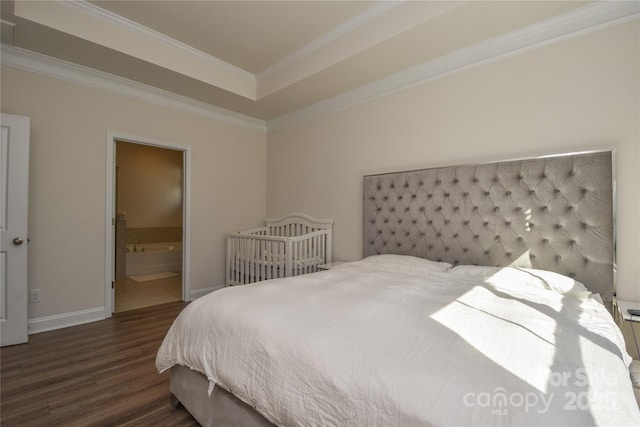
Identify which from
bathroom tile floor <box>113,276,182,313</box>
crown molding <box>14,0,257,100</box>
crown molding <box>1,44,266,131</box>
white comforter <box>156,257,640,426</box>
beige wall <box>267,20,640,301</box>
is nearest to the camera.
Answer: white comforter <box>156,257,640,426</box>

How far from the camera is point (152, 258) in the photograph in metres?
5.34

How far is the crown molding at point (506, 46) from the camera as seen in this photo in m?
1.84

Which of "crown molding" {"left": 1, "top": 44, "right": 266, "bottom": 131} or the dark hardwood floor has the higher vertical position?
"crown molding" {"left": 1, "top": 44, "right": 266, "bottom": 131}

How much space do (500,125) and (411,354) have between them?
6.70 feet

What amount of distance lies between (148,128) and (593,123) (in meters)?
3.82

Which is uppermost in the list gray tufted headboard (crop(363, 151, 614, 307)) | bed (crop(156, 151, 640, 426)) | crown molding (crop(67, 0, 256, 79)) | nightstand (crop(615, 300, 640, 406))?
crown molding (crop(67, 0, 256, 79))

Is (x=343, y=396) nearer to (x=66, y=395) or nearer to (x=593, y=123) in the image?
(x=66, y=395)

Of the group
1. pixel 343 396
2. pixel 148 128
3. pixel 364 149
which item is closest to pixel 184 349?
pixel 343 396

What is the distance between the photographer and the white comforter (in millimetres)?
708

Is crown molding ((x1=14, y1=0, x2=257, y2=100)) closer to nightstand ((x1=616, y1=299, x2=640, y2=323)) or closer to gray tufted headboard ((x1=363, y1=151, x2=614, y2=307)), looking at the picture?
gray tufted headboard ((x1=363, y1=151, x2=614, y2=307))

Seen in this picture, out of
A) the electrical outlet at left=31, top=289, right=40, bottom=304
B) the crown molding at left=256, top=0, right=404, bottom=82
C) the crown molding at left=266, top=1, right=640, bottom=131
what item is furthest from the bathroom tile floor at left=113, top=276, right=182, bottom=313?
the crown molding at left=266, top=1, right=640, bottom=131

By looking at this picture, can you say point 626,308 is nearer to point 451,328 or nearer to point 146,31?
point 451,328

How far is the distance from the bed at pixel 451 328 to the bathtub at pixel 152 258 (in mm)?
4304

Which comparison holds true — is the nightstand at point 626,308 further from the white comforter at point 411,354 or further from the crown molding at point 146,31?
the crown molding at point 146,31
